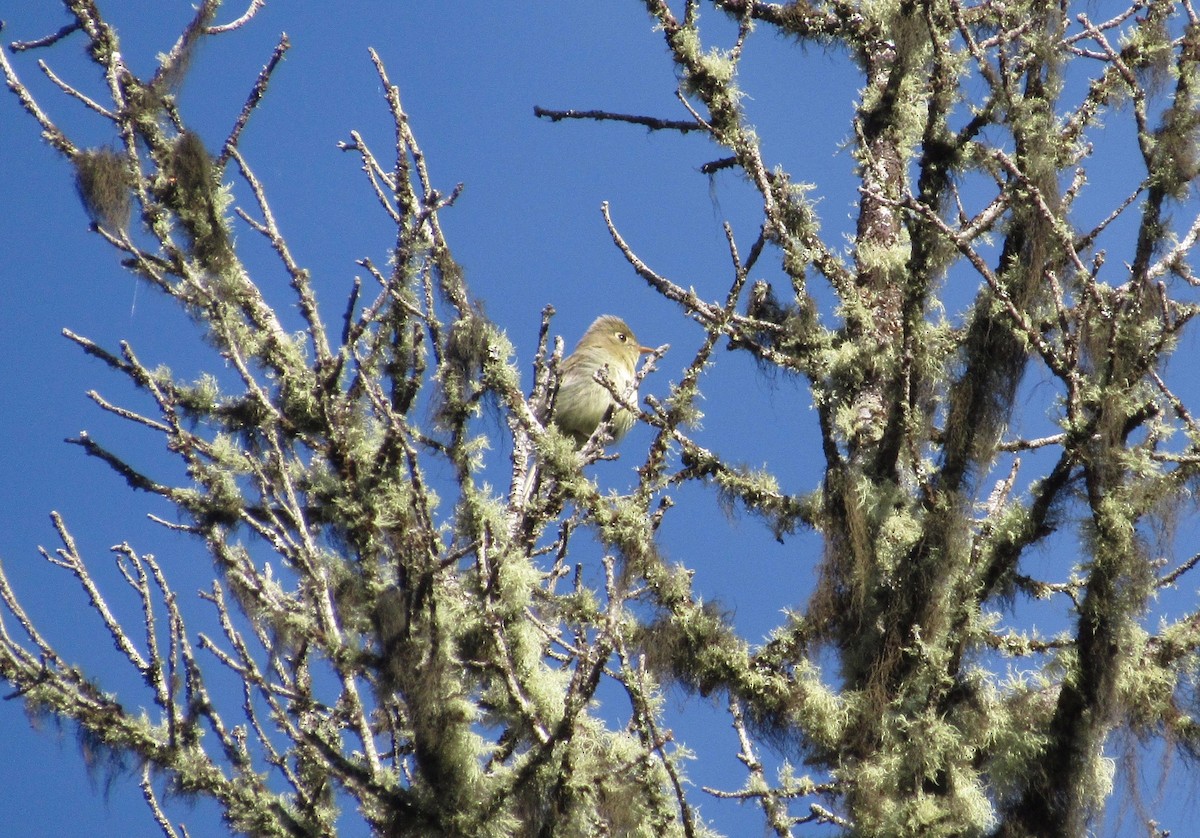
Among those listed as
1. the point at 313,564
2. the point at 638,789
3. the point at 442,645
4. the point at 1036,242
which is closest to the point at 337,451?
the point at 313,564

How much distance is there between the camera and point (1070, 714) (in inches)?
130

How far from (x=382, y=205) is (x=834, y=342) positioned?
1492 millimetres

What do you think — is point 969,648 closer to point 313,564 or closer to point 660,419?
point 660,419

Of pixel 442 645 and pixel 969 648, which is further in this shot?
pixel 969 648

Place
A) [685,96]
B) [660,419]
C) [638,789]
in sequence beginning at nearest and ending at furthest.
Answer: [638,789] → [660,419] → [685,96]

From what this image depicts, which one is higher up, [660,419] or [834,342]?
[834,342]

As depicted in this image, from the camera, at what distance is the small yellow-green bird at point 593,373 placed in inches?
294

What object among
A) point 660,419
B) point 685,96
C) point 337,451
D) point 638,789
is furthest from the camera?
point 685,96

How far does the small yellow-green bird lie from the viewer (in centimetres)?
747

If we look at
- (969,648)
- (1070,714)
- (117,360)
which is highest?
(969,648)

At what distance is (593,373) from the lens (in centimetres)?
715

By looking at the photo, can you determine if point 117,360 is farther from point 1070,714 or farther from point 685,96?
point 1070,714

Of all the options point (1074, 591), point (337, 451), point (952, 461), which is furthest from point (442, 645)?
point (1074, 591)

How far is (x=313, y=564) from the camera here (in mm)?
3111
